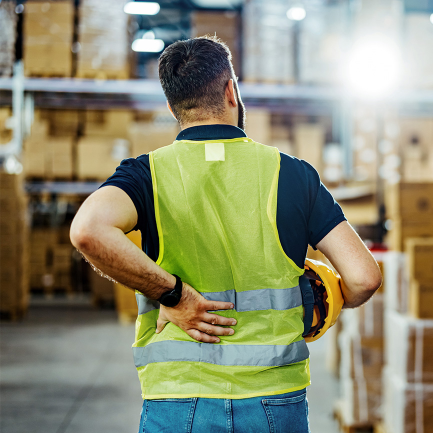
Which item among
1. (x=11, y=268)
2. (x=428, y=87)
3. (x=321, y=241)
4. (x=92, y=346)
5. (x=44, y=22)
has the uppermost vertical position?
(x=44, y=22)

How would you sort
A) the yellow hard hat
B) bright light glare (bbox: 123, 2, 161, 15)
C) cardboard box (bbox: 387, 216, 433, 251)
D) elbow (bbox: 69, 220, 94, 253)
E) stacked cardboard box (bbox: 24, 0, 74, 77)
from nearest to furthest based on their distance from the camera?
elbow (bbox: 69, 220, 94, 253) → the yellow hard hat → cardboard box (bbox: 387, 216, 433, 251) → stacked cardboard box (bbox: 24, 0, 74, 77) → bright light glare (bbox: 123, 2, 161, 15)

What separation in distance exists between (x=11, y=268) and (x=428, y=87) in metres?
5.97

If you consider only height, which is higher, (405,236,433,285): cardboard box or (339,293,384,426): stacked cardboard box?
(405,236,433,285): cardboard box

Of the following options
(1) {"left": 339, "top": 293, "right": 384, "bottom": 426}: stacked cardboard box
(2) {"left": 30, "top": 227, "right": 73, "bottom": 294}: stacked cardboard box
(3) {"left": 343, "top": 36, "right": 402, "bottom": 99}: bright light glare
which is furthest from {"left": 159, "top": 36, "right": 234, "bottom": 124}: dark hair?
(2) {"left": 30, "top": 227, "right": 73, "bottom": 294}: stacked cardboard box

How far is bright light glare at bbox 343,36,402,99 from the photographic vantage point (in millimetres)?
5141

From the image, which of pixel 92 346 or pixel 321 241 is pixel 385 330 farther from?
pixel 92 346

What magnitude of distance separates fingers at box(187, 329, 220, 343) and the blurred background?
6.42 feet

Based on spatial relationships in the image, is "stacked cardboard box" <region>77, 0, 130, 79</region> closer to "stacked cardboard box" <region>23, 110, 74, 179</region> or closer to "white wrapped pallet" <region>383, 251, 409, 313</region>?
"stacked cardboard box" <region>23, 110, 74, 179</region>

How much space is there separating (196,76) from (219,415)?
2.81ft

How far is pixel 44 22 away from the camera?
Result: 6.16 metres

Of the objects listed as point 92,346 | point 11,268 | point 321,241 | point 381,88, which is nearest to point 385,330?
point 321,241

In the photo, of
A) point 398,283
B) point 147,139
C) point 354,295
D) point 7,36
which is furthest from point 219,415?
point 7,36

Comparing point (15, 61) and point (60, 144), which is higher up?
point (15, 61)

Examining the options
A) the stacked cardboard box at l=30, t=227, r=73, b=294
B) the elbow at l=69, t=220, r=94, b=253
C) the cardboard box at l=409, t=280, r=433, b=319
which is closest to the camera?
the elbow at l=69, t=220, r=94, b=253
